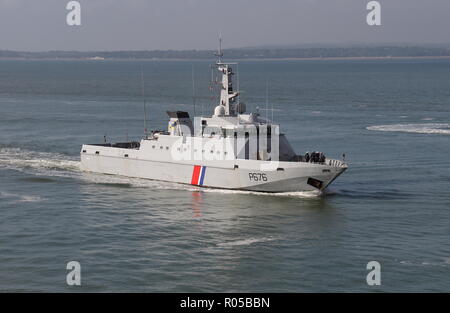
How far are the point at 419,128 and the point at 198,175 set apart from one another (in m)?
32.0

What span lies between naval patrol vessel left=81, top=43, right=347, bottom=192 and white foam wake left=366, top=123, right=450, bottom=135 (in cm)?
2441

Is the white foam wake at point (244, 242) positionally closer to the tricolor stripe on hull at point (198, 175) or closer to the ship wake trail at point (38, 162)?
the tricolor stripe on hull at point (198, 175)

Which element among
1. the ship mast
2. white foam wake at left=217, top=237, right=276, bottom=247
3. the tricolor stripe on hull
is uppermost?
the ship mast

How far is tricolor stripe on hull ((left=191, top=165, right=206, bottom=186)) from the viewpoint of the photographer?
4569 centimetres

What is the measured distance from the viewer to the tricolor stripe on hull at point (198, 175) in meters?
45.7

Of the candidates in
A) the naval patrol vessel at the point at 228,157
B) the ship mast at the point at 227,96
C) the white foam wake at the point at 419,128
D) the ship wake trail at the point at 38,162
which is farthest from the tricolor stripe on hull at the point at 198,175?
the white foam wake at the point at 419,128

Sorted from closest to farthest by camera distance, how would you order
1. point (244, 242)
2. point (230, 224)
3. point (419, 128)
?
1. point (244, 242)
2. point (230, 224)
3. point (419, 128)

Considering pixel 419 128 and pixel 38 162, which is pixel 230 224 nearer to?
pixel 38 162

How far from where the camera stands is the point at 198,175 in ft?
151

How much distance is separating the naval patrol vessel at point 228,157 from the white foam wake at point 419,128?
2441cm

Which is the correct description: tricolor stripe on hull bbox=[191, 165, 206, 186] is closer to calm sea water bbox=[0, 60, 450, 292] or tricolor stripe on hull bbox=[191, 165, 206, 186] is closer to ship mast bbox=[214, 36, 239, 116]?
calm sea water bbox=[0, 60, 450, 292]

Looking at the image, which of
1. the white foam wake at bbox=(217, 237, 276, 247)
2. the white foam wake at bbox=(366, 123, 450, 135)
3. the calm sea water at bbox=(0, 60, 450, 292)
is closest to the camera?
the calm sea water at bbox=(0, 60, 450, 292)

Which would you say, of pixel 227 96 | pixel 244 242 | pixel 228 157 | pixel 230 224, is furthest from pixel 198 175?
pixel 244 242

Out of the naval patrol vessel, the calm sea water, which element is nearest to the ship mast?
the naval patrol vessel
